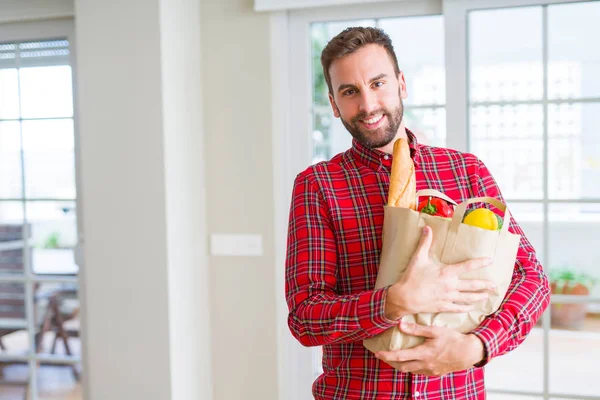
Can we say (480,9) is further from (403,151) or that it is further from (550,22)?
(403,151)

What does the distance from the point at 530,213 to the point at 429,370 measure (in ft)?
6.27

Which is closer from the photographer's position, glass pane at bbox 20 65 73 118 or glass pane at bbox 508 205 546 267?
glass pane at bbox 508 205 546 267

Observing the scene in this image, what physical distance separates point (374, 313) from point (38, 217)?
8.68ft

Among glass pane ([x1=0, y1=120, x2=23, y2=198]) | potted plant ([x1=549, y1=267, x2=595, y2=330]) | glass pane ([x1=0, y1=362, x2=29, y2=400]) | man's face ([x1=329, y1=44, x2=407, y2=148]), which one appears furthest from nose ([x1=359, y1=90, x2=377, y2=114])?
glass pane ([x1=0, y1=362, x2=29, y2=400])

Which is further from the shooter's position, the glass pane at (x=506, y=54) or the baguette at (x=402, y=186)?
the glass pane at (x=506, y=54)

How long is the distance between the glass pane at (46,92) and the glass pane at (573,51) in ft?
7.60

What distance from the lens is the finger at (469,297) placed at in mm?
1082

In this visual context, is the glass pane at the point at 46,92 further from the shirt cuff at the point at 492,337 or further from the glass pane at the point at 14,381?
the shirt cuff at the point at 492,337

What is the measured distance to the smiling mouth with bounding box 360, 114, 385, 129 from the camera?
1314mm

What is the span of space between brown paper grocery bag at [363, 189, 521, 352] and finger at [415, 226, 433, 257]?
0.5 inches

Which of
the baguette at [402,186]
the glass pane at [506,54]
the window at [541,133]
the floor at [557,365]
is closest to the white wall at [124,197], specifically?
the window at [541,133]

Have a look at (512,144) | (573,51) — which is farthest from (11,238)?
(573,51)

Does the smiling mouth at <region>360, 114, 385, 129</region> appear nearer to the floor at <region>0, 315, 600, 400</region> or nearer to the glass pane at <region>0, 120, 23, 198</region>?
the floor at <region>0, 315, 600, 400</region>

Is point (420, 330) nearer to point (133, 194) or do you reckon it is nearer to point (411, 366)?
point (411, 366)
